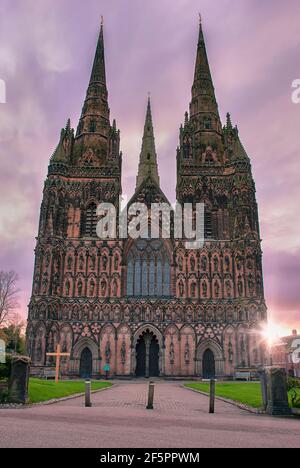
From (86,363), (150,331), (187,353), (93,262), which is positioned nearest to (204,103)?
(93,262)

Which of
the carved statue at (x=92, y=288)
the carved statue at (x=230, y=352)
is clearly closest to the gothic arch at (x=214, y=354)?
the carved statue at (x=230, y=352)

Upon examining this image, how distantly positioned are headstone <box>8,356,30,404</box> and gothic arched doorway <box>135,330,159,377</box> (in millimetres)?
24617

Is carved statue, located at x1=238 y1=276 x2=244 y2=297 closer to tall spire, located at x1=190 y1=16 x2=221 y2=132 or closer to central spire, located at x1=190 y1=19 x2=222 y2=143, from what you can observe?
central spire, located at x1=190 y1=19 x2=222 y2=143

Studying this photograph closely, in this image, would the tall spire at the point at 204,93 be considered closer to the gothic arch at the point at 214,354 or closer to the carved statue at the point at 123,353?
the gothic arch at the point at 214,354

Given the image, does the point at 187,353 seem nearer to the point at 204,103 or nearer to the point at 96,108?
the point at 204,103

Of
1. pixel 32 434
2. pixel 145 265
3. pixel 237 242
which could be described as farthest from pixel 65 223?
pixel 32 434

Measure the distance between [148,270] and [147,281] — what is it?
1208mm

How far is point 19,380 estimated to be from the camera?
49.0ft

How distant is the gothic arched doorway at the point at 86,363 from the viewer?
3806 centimetres

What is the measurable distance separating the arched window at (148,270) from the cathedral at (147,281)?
10 centimetres

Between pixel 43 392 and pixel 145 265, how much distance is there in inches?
944

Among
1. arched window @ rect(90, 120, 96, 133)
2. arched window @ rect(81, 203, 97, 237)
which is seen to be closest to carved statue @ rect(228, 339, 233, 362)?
arched window @ rect(81, 203, 97, 237)

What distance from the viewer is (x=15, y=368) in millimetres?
14883
